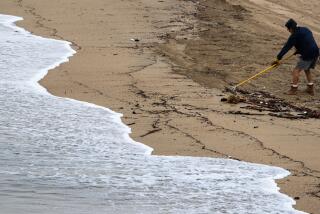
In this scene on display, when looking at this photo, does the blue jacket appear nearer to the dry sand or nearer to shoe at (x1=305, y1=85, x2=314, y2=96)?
shoe at (x1=305, y1=85, x2=314, y2=96)

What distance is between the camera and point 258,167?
8086mm

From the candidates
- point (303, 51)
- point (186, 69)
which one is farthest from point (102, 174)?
point (186, 69)

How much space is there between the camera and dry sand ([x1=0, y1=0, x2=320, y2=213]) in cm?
893

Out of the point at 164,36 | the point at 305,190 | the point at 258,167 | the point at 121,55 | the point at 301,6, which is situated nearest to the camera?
the point at 305,190

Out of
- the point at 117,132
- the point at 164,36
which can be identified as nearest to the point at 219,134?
the point at 117,132

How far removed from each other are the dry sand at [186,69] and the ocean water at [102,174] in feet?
1.04

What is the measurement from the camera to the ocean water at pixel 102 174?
6707mm

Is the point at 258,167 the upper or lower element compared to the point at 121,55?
upper

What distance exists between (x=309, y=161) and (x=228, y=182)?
1224 millimetres

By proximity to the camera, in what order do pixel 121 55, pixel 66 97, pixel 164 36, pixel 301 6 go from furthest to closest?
pixel 301 6 < pixel 164 36 < pixel 121 55 < pixel 66 97

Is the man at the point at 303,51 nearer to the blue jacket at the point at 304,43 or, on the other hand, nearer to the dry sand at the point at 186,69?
the blue jacket at the point at 304,43

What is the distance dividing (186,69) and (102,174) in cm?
666

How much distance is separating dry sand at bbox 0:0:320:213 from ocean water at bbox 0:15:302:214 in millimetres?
317

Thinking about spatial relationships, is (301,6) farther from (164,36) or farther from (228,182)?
(228,182)
